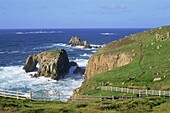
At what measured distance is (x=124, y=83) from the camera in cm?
5362

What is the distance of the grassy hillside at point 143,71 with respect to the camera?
51.6m

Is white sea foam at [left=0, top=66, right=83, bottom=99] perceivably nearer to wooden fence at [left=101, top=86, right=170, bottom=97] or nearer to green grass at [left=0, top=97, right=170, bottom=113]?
wooden fence at [left=101, top=86, right=170, bottom=97]

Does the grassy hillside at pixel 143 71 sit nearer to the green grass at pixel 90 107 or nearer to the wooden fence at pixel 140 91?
the wooden fence at pixel 140 91

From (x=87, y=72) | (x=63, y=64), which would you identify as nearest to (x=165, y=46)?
(x=87, y=72)

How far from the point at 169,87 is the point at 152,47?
26.8 meters

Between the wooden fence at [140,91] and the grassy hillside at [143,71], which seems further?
the grassy hillside at [143,71]

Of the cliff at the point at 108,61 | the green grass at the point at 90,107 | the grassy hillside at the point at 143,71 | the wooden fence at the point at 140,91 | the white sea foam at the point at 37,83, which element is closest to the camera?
the green grass at the point at 90,107

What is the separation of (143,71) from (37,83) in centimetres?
3481

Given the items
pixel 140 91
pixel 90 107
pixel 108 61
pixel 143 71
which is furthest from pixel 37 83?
pixel 90 107

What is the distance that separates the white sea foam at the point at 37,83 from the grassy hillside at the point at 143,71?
1262 cm

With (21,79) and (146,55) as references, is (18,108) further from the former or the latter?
(21,79)

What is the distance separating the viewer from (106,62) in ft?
247

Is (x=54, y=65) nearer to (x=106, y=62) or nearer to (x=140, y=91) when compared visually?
(x=106, y=62)

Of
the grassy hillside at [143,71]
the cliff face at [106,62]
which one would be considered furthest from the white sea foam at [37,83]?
the grassy hillside at [143,71]
